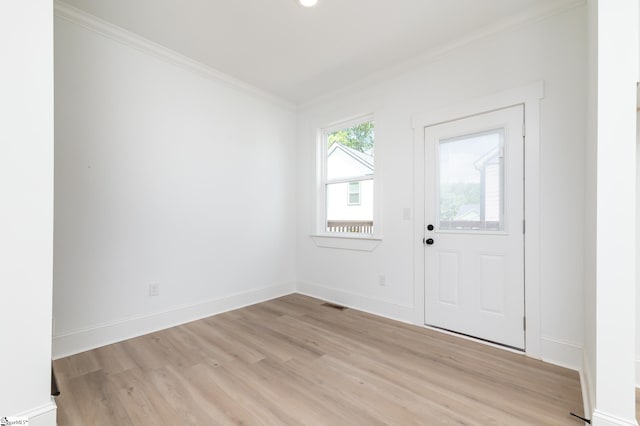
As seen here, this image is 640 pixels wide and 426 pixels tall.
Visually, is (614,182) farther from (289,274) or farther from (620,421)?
(289,274)

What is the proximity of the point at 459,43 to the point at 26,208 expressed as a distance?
135 inches

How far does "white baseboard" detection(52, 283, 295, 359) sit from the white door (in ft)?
7.15

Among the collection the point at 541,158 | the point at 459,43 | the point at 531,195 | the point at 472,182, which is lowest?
the point at 531,195

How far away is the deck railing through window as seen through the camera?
12.1ft

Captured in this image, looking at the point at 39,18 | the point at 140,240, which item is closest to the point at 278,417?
the point at 140,240

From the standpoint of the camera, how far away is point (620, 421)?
139cm

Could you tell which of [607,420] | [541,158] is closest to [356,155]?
[541,158]

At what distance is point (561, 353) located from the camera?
2209mm

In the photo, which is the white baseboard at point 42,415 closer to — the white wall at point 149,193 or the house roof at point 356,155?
the white wall at point 149,193

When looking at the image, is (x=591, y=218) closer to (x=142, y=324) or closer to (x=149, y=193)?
(x=149, y=193)

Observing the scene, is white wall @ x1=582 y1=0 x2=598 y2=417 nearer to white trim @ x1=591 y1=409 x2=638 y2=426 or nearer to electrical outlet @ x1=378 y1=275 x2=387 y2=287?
white trim @ x1=591 y1=409 x2=638 y2=426

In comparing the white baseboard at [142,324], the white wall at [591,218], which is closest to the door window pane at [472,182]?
the white wall at [591,218]

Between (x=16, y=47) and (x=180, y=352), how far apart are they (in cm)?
223

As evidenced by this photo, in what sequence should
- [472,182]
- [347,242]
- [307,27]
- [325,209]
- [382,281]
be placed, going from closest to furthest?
[307,27] < [472,182] < [382,281] < [347,242] < [325,209]
